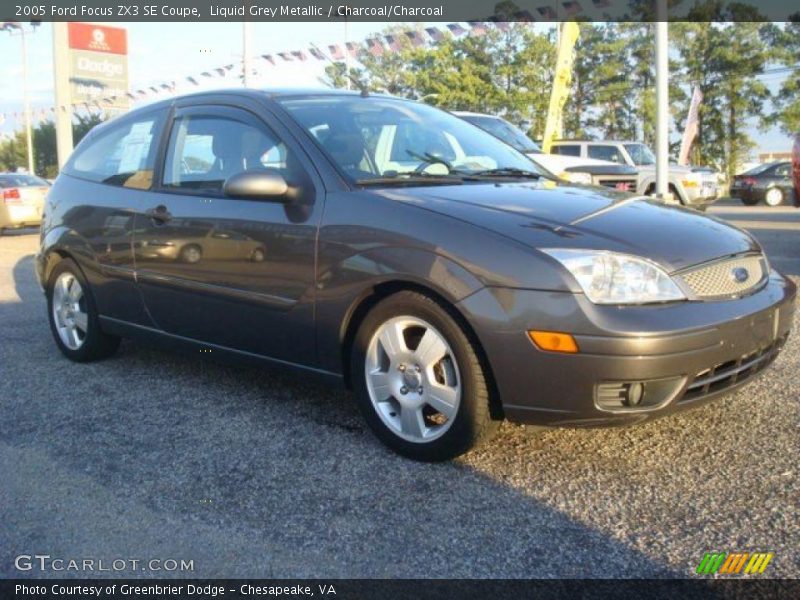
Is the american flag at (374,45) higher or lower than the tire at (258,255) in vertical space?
higher

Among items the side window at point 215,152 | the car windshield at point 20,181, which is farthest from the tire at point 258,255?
the car windshield at point 20,181

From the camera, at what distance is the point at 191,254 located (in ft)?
13.6

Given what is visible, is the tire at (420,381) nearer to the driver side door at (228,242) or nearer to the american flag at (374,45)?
the driver side door at (228,242)

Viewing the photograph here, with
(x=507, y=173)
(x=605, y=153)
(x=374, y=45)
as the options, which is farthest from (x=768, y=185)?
(x=507, y=173)

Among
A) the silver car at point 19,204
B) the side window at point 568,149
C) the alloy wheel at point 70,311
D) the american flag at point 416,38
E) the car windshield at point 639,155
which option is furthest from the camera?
the car windshield at point 639,155

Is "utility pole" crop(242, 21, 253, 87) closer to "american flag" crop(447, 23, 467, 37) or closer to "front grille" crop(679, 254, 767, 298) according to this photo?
"american flag" crop(447, 23, 467, 37)

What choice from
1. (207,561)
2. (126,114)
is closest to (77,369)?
(126,114)

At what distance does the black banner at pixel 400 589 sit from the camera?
2346 mm

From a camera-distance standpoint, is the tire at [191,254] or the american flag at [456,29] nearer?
the tire at [191,254]

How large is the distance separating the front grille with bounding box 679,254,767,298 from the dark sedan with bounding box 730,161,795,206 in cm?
2227

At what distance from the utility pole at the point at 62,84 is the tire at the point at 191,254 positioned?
17071 millimetres

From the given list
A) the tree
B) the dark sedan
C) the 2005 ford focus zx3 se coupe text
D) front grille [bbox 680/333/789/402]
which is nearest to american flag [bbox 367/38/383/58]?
the dark sedan

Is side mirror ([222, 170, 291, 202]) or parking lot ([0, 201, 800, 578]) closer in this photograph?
parking lot ([0, 201, 800, 578])

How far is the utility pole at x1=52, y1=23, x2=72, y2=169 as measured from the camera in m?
19.8
